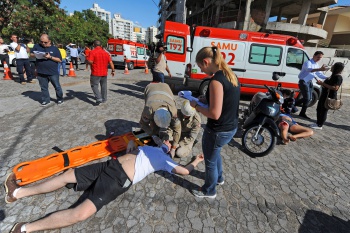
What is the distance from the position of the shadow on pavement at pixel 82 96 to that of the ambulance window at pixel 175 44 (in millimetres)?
3447

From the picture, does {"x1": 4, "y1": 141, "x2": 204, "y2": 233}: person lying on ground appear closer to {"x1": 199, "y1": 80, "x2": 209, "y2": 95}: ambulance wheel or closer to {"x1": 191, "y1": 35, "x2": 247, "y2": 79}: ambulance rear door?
{"x1": 199, "y1": 80, "x2": 209, "y2": 95}: ambulance wheel

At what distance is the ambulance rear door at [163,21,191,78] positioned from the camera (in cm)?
719

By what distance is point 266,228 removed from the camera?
2.17 m

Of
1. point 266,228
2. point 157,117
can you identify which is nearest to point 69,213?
point 157,117

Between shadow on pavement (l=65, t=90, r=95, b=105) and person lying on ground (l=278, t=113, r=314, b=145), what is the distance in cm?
543

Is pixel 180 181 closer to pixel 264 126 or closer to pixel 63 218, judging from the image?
pixel 63 218


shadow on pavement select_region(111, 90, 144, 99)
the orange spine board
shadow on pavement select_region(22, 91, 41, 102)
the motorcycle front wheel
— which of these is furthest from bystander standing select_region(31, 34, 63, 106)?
the motorcycle front wheel

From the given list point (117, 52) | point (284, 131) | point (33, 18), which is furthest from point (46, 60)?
point (33, 18)

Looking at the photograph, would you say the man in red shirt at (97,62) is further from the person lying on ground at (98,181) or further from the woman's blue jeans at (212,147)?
the woman's blue jeans at (212,147)

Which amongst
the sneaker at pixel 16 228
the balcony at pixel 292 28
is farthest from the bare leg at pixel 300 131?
the balcony at pixel 292 28

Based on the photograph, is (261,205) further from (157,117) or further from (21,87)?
(21,87)

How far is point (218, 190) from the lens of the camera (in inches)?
106

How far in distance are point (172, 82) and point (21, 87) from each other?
6159mm

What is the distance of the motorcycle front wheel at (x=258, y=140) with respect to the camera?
3471 millimetres
